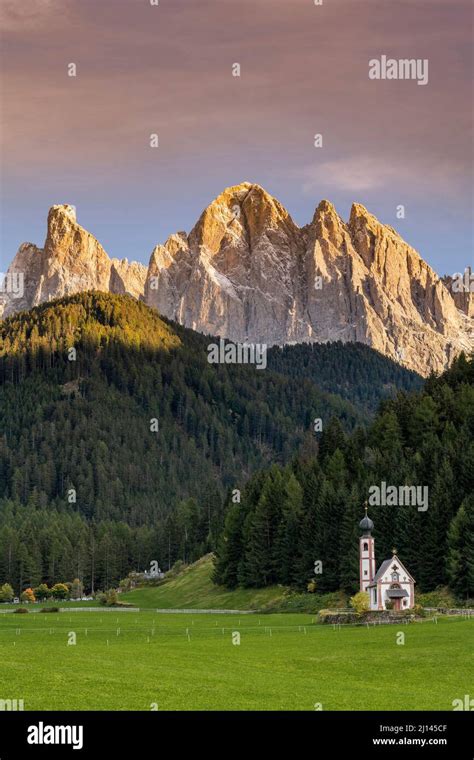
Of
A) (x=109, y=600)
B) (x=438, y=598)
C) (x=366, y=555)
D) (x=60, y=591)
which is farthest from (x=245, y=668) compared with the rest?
(x=60, y=591)

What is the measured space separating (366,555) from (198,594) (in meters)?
43.6

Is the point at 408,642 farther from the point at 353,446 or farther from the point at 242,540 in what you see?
the point at 353,446

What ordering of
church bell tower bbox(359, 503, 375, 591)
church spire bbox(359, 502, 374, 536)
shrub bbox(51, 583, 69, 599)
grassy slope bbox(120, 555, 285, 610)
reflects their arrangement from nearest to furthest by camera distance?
church bell tower bbox(359, 503, 375, 591), church spire bbox(359, 502, 374, 536), grassy slope bbox(120, 555, 285, 610), shrub bbox(51, 583, 69, 599)

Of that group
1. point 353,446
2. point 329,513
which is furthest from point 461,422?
point 329,513

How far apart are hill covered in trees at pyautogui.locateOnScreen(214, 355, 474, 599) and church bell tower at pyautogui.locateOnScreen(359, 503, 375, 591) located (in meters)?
4.94

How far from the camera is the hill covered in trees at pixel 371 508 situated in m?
113

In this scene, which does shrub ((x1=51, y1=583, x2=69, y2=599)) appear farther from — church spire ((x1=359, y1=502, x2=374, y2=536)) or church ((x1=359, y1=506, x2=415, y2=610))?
church ((x1=359, y1=506, x2=415, y2=610))

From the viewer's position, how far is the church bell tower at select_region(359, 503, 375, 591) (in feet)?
361

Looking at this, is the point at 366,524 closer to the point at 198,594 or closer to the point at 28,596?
the point at 198,594

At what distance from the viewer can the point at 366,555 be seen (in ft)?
365
